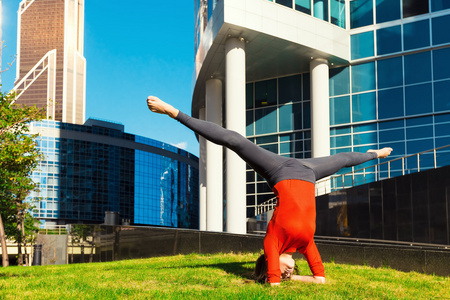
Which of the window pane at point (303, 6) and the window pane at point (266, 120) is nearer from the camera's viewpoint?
the window pane at point (303, 6)

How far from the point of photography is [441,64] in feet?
87.9

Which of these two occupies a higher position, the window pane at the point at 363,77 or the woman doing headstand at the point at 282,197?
the window pane at the point at 363,77

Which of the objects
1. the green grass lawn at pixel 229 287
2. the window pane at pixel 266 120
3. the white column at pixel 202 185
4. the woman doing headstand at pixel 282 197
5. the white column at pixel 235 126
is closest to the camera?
the green grass lawn at pixel 229 287

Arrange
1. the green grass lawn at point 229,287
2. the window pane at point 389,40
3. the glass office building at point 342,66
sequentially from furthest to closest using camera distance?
the window pane at point 389,40, the glass office building at point 342,66, the green grass lawn at point 229,287

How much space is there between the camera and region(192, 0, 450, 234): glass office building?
87.2 ft

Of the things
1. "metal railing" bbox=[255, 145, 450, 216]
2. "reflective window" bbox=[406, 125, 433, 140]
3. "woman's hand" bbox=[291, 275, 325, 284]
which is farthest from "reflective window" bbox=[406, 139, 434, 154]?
"woman's hand" bbox=[291, 275, 325, 284]

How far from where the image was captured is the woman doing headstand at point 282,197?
761 centimetres

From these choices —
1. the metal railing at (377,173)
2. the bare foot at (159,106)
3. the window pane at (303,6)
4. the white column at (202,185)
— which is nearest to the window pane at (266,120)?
the metal railing at (377,173)

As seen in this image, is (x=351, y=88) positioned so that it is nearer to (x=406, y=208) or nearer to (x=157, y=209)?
(x=406, y=208)

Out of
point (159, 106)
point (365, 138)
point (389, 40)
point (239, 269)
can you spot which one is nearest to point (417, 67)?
point (389, 40)

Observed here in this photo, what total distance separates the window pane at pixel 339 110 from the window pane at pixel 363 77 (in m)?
0.83

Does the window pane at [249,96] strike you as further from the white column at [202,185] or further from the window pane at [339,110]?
the window pane at [339,110]

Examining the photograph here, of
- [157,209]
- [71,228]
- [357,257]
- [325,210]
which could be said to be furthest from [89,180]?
[357,257]

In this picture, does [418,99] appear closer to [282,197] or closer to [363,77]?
[363,77]
